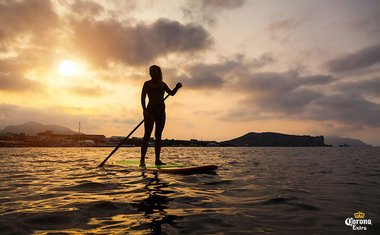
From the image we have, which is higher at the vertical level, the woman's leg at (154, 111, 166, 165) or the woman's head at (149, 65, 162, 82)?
the woman's head at (149, 65, 162, 82)

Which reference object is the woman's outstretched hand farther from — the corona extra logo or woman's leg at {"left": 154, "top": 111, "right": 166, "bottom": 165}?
the corona extra logo

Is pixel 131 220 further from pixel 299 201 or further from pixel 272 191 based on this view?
pixel 272 191

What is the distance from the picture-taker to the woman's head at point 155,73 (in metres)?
8.72

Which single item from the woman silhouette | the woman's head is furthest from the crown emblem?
the woman's head

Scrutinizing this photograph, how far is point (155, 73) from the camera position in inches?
344

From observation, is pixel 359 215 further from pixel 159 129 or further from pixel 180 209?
pixel 159 129

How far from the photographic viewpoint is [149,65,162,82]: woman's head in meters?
8.72

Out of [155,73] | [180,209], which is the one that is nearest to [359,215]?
[180,209]

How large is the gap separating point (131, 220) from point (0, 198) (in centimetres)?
290

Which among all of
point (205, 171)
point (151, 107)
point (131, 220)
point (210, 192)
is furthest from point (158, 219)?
point (151, 107)

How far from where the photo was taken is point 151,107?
877cm

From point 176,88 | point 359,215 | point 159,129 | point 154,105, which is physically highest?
point 176,88

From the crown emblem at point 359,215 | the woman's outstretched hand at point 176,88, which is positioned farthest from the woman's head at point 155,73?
the crown emblem at point 359,215

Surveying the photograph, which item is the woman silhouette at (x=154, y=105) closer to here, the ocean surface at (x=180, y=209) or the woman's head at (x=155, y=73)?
the woman's head at (x=155, y=73)
